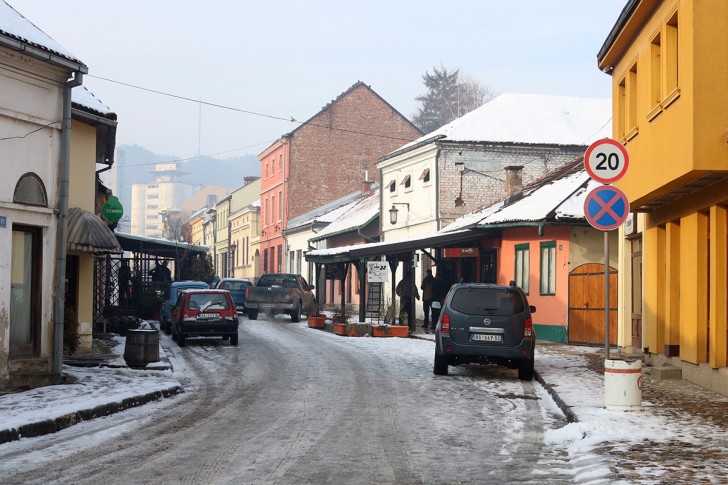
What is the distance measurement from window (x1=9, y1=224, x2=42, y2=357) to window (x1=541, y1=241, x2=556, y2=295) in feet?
51.1

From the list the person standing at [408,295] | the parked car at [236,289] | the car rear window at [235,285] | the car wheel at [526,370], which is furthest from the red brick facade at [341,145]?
the car wheel at [526,370]

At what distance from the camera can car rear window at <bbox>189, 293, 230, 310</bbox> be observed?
82.9ft

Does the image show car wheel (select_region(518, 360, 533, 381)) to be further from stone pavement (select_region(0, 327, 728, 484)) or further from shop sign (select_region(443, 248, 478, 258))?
shop sign (select_region(443, 248, 478, 258))

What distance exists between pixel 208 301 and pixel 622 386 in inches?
597

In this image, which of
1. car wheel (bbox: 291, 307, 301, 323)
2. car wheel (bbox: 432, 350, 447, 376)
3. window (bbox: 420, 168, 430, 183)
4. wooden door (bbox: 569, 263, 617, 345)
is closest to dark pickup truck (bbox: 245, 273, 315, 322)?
car wheel (bbox: 291, 307, 301, 323)

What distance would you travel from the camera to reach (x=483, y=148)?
129ft

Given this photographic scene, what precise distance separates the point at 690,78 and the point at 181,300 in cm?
1592

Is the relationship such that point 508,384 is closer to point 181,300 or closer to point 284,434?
point 284,434

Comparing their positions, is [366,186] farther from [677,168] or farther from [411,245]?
[677,168]

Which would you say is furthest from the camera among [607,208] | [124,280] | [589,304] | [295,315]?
[295,315]

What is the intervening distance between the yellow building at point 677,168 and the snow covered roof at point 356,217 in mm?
26683

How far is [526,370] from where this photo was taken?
1731 centimetres

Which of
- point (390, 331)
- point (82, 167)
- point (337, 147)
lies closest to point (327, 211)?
point (337, 147)

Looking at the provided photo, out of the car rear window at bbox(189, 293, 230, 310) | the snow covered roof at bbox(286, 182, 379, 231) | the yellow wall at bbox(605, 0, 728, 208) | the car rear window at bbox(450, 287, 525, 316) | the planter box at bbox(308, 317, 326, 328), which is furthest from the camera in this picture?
the snow covered roof at bbox(286, 182, 379, 231)
